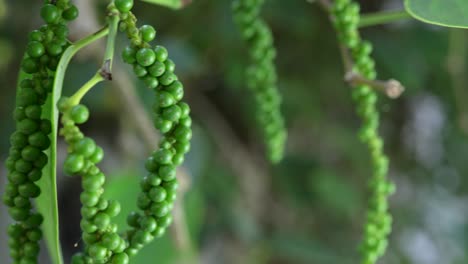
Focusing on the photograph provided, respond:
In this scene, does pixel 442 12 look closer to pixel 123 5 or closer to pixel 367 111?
pixel 367 111

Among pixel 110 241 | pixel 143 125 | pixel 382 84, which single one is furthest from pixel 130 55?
pixel 143 125

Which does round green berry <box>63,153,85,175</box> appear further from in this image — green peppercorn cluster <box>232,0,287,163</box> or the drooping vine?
green peppercorn cluster <box>232,0,287,163</box>

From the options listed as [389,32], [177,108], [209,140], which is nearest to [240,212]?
[209,140]

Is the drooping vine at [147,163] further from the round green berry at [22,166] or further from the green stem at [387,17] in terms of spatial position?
the green stem at [387,17]

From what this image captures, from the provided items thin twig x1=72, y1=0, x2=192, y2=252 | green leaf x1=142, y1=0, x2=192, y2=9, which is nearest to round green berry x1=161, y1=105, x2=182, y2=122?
green leaf x1=142, y1=0, x2=192, y2=9

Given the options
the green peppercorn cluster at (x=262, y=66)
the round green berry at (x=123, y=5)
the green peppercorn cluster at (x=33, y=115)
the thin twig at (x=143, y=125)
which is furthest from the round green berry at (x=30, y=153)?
the thin twig at (x=143, y=125)
